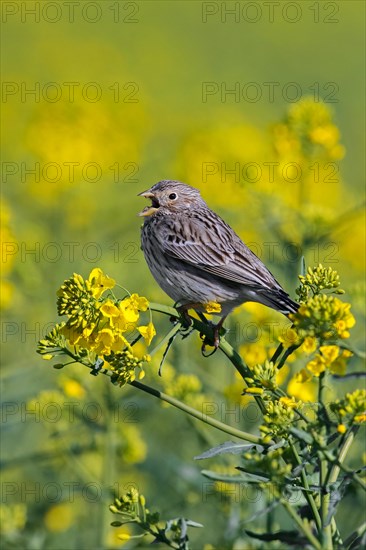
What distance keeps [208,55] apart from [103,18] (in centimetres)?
271

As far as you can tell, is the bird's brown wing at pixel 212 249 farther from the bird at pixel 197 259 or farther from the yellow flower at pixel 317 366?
the yellow flower at pixel 317 366

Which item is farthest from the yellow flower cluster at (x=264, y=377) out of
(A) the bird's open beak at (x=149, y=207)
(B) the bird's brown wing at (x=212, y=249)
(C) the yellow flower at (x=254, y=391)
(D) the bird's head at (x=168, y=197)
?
(D) the bird's head at (x=168, y=197)

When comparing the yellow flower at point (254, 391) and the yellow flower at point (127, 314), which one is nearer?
the yellow flower at point (254, 391)

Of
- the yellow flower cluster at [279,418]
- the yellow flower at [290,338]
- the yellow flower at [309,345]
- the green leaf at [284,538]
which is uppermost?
the yellow flower at [290,338]

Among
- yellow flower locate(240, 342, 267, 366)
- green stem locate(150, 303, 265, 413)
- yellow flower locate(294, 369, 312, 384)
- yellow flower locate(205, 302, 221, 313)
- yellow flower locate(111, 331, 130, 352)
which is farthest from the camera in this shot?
yellow flower locate(240, 342, 267, 366)

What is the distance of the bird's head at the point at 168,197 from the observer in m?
4.85

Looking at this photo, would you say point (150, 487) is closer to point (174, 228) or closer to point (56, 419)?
point (56, 419)

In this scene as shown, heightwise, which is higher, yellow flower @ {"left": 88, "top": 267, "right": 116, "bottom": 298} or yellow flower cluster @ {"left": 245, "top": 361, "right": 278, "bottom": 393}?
yellow flower @ {"left": 88, "top": 267, "right": 116, "bottom": 298}

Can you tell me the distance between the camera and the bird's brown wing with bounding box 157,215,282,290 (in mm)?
4219

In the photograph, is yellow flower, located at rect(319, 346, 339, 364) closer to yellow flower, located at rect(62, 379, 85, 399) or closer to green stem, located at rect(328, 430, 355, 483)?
green stem, located at rect(328, 430, 355, 483)

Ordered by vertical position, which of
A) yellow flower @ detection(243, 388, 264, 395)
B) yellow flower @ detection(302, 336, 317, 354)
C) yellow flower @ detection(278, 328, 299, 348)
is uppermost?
yellow flower @ detection(278, 328, 299, 348)

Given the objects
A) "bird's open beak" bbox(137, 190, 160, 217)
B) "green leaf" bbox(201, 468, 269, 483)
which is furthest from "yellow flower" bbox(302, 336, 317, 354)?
"bird's open beak" bbox(137, 190, 160, 217)

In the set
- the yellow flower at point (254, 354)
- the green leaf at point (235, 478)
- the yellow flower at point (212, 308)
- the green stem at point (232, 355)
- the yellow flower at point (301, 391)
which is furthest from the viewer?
the yellow flower at point (301, 391)

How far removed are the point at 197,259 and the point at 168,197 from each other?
57 centimetres
